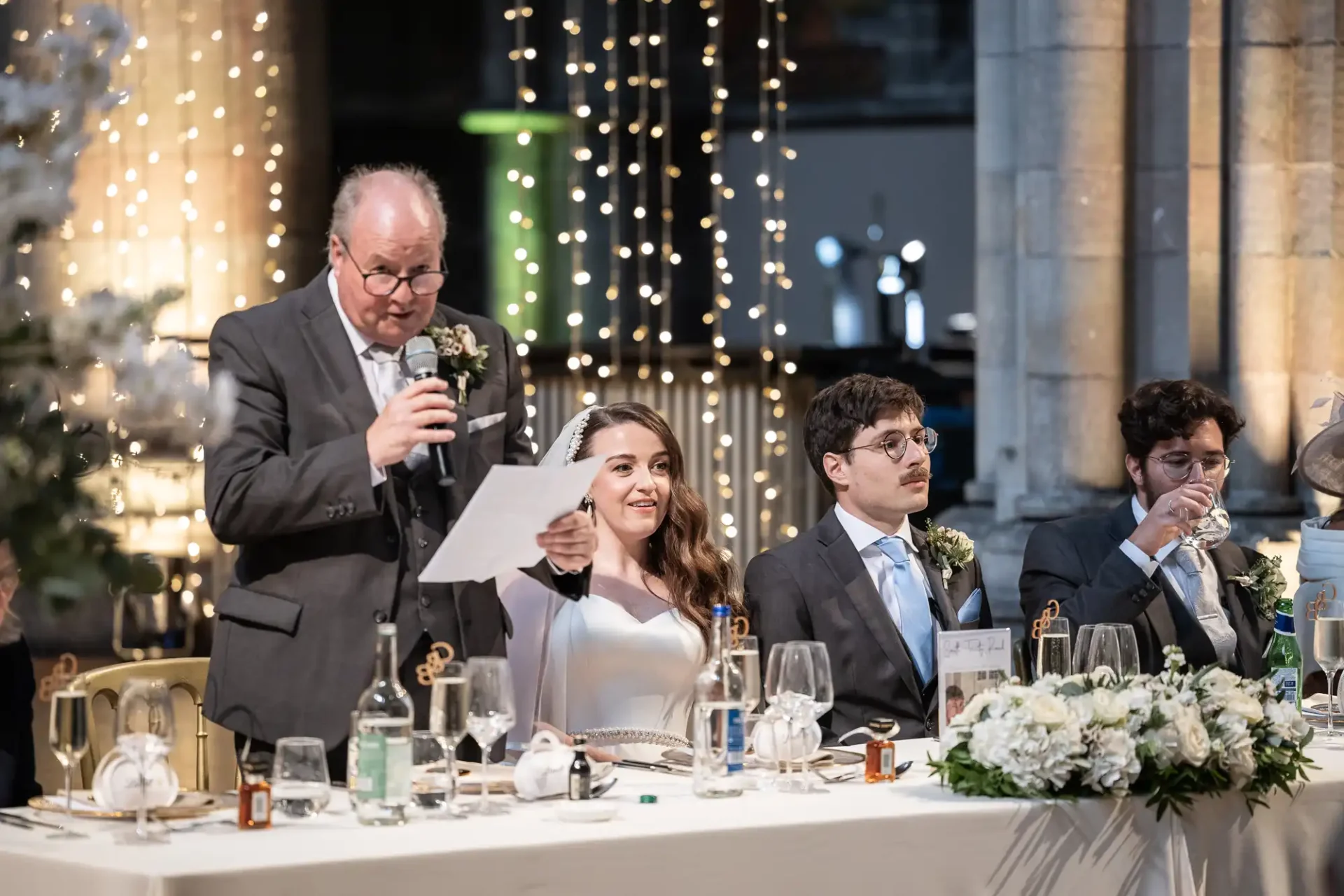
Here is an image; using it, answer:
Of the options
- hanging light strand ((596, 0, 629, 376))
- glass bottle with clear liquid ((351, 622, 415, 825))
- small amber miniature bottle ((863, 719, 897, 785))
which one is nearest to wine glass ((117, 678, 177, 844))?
glass bottle with clear liquid ((351, 622, 415, 825))

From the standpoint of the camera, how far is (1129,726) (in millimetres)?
3158

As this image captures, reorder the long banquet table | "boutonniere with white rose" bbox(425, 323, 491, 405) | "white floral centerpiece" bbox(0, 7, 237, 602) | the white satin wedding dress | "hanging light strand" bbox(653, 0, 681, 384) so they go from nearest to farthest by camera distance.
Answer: "white floral centerpiece" bbox(0, 7, 237, 602) → the long banquet table → "boutonniere with white rose" bbox(425, 323, 491, 405) → the white satin wedding dress → "hanging light strand" bbox(653, 0, 681, 384)

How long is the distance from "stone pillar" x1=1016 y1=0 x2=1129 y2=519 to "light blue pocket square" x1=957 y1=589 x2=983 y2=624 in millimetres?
Result: 2485

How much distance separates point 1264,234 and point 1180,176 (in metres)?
0.33

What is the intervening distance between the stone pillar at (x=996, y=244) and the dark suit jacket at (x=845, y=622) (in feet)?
9.74

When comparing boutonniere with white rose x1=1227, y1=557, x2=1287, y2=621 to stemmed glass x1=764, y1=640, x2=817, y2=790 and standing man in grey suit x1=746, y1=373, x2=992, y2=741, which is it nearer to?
standing man in grey suit x1=746, y1=373, x2=992, y2=741

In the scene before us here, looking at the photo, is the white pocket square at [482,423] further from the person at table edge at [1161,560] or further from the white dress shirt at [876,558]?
the person at table edge at [1161,560]

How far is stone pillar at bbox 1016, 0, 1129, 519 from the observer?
6551mm

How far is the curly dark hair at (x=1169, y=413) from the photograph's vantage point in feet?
14.2

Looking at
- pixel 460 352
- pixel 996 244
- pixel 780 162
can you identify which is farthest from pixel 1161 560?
pixel 780 162

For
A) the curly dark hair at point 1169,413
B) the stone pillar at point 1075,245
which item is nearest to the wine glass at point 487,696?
the curly dark hair at point 1169,413

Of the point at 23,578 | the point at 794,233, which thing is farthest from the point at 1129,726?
the point at 794,233

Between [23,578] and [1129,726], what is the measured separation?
1734mm

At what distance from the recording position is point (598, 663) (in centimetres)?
402
